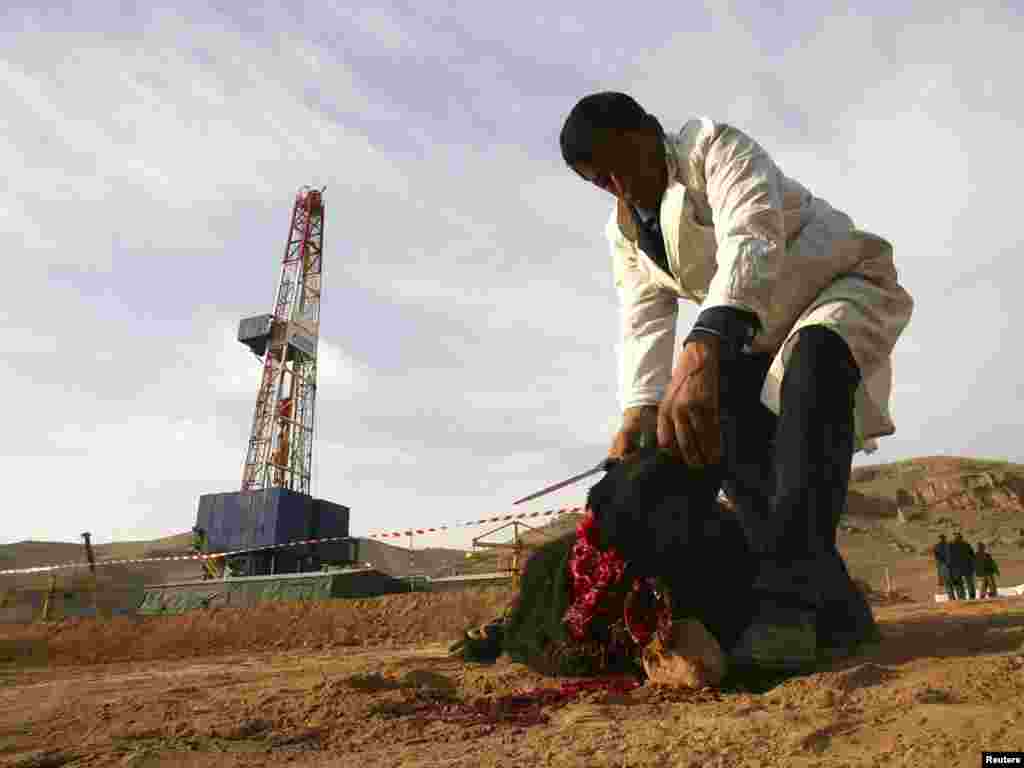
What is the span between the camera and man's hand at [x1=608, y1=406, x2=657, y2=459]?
8.09ft

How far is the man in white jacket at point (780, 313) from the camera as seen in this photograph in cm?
189

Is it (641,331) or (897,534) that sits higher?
(897,534)

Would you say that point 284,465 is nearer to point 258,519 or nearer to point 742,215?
point 258,519

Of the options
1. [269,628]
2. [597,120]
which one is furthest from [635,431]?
[269,628]

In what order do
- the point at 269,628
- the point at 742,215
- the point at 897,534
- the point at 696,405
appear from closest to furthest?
the point at 696,405 < the point at 742,215 < the point at 269,628 < the point at 897,534

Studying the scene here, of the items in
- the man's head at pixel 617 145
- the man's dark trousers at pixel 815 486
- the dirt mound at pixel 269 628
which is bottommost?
the dirt mound at pixel 269 628

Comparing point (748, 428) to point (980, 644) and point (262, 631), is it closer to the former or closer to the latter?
point (980, 644)

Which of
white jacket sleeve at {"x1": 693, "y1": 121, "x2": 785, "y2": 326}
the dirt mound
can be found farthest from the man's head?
the dirt mound

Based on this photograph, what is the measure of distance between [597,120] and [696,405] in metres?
0.93

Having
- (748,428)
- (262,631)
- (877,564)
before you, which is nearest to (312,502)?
(262,631)

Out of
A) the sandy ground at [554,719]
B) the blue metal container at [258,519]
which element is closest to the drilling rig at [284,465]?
the blue metal container at [258,519]

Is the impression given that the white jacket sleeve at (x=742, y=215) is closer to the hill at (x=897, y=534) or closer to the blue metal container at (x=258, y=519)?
the blue metal container at (x=258, y=519)

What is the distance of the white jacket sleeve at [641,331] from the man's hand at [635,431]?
0.03 metres

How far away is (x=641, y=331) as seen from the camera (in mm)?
2684
